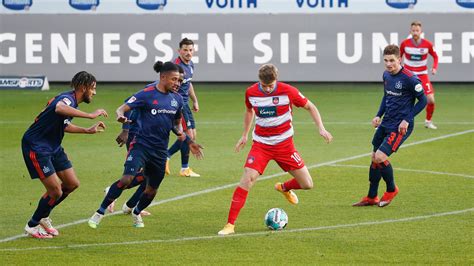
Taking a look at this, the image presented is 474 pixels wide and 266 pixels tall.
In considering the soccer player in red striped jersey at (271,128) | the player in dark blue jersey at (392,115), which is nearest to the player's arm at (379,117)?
the player in dark blue jersey at (392,115)

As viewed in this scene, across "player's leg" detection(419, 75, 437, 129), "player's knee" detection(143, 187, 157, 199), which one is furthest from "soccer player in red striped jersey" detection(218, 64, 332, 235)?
"player's leg" detection(419, 75, 437, 129)

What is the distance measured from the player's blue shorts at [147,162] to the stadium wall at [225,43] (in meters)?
19.3

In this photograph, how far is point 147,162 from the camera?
43.9ft

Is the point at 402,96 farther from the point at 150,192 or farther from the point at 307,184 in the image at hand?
the point at 150,192

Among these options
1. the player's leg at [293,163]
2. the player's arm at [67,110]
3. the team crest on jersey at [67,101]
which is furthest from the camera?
the player's leg at [293,163]

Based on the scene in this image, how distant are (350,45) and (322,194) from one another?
16.5 metres

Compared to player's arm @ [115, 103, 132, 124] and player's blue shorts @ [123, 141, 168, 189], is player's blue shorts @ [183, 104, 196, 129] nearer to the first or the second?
player's blue shorts @ [123, 141, 168, 189]

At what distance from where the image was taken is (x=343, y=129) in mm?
24797

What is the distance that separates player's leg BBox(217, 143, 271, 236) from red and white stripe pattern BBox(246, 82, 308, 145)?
18 cm

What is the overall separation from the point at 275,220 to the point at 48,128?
302 centimetres

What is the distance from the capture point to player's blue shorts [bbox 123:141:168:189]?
13180 millimetres

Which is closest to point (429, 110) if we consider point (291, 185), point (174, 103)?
point (291, 185)

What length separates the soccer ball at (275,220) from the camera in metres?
13.4

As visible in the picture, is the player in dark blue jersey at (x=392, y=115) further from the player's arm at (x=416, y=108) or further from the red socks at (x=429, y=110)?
the red socks at (x=429, y=110)
